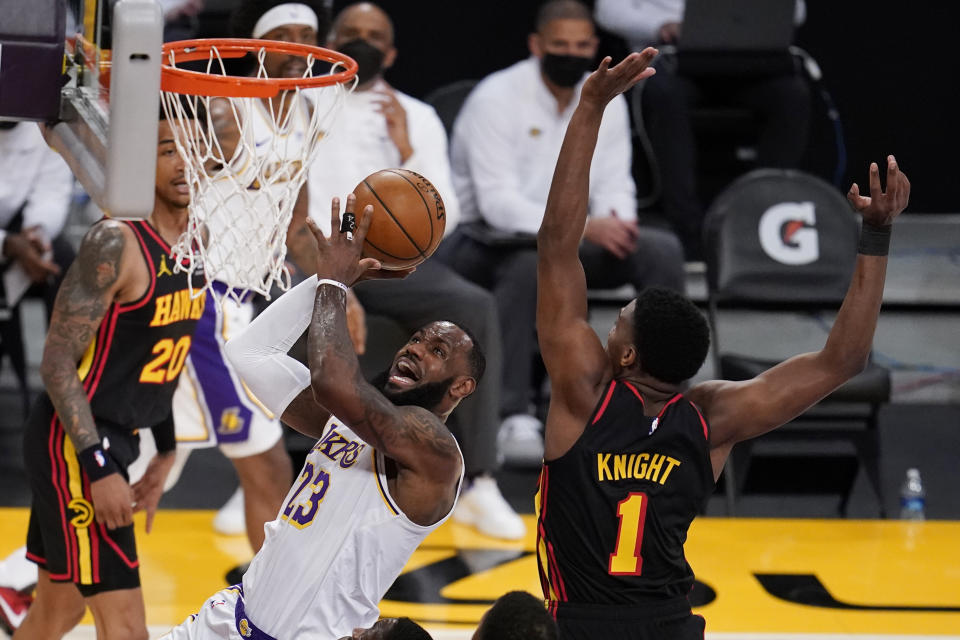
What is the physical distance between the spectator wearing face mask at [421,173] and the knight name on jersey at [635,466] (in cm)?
262

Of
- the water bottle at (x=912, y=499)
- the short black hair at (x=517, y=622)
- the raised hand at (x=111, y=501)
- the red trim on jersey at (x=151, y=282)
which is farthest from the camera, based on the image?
the water bottle at (x=912, y=499)

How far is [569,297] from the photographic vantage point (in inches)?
131

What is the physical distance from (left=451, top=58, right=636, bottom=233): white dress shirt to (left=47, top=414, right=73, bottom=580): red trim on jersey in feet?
10.3

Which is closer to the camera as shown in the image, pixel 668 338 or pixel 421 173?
pixel 668 338

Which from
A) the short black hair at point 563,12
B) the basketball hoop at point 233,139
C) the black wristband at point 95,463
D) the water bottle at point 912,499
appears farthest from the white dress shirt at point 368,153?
the water bottle at point 912,499

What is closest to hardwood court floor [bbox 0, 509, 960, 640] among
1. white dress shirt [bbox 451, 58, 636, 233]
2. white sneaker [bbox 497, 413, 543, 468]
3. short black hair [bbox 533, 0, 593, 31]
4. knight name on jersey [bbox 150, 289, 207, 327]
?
white sneaker [bbox 497, 413, 543, 468]

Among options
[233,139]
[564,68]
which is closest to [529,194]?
[564,68]

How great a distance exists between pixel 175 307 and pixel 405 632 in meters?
1.80

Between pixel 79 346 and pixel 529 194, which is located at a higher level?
pixel 79 346

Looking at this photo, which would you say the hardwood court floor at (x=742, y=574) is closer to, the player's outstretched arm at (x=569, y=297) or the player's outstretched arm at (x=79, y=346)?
the player's outstretched arm at (x=79, y=346)

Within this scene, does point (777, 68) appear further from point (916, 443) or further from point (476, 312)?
point (476, 312)

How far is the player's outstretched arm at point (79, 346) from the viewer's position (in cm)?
398

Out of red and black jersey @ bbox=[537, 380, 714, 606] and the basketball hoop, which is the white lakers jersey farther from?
the basketball hoop

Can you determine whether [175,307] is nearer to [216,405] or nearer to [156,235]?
[156,235]
